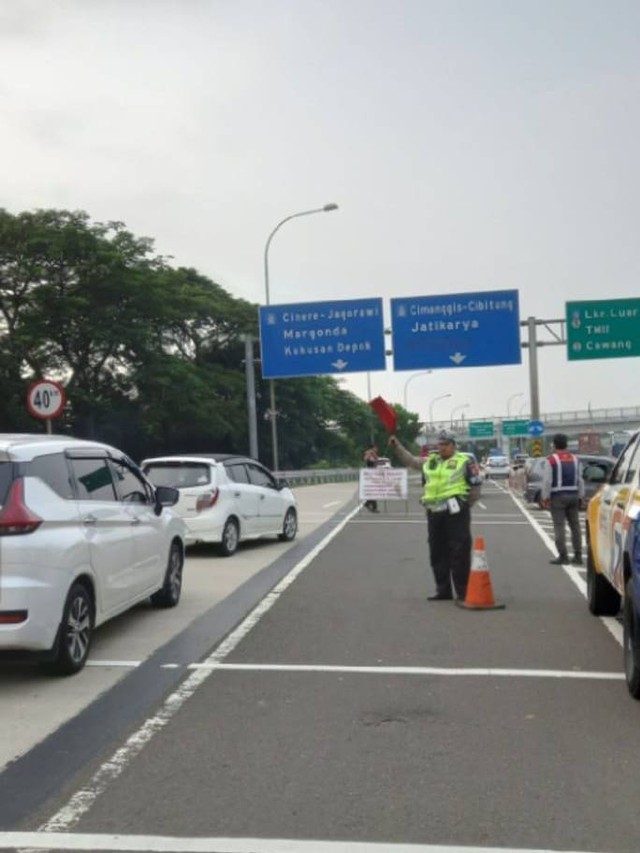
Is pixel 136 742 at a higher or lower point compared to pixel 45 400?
lower

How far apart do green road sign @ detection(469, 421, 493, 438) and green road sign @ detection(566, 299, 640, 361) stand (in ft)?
205

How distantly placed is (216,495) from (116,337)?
28.9 meters

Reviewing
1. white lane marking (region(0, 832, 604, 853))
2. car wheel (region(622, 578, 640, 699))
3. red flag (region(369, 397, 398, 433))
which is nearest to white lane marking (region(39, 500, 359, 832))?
white lane marking (region(0, 832, 604, 853))

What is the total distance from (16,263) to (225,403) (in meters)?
14.7

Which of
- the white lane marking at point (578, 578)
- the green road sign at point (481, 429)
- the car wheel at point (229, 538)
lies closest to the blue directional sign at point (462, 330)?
the white lane marking at point (578, 578)

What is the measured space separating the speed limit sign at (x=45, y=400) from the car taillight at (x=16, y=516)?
26.6ft

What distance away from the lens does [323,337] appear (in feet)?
98.9

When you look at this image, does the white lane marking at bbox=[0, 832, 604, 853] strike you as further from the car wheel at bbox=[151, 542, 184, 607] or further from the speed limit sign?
the speed limit sign

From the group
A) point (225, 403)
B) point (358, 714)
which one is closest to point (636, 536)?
point (358, 714)

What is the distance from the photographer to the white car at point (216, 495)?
14.0 m

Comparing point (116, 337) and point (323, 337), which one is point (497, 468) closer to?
point (116, 337)

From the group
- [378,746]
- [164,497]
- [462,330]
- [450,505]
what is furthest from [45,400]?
[462,330]

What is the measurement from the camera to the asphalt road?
13.8 feet

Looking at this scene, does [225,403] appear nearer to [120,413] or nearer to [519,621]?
[120,413]
